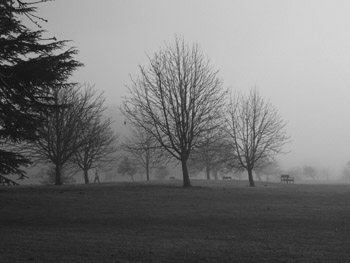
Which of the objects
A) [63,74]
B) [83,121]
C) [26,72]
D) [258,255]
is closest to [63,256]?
[258,255]

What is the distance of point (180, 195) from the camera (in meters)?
23.0

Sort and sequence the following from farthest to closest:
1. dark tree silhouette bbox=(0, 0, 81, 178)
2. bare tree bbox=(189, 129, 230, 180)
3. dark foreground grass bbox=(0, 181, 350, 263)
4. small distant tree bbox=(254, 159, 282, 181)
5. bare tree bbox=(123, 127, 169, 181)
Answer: small distant tree bbox=(254, 159, 282, 181)
bare tree bbox=(189, 129, 230, 180)
bare tree bbox=(123, 127, 169, 181)
dark tree silhouette bbox=(0, 0, 81, 178)
dark foreground grass bbox=(0, 181, 350, 263)

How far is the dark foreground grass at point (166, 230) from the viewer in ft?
27.2

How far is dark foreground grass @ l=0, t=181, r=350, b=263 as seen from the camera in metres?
8.28

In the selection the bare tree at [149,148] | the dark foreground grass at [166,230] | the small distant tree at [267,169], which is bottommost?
the dark foreground grass at [166,230]

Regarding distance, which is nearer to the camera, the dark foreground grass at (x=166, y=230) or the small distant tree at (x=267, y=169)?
the dark foreground grass at (x=166, y=230)

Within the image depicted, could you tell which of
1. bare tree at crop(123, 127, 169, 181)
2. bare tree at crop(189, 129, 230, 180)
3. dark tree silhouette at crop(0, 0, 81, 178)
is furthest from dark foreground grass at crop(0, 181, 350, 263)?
bare tree at crop(189, 129, 230, 180)

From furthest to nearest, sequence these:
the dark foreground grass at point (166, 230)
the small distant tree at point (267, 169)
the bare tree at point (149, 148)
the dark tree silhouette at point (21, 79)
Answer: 1. the small distant tree at point (267, 169)
2. the bare tree at point (149, 148)
3. the dark tree silhouette at point (21, 79)
4. the dark foreground grass at point (166, 230)

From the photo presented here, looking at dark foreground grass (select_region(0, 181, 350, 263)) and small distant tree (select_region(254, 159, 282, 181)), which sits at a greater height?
small distant tree (select_region(254, 159, 282, 181))

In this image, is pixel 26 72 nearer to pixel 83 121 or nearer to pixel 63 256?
pixel 63 256

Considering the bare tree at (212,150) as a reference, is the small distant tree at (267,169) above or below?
below

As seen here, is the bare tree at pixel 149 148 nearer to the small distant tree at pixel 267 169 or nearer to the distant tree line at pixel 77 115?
the distant tree line at pixel 77 115

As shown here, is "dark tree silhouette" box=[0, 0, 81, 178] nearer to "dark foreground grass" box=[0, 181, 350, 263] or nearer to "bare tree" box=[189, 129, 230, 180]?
"dark foreground grass" box=[0, 181, 350, 263]

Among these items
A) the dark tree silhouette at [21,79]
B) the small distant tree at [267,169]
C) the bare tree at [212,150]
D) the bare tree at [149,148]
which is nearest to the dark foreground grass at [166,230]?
the dark tree silhouette at [21,79]
